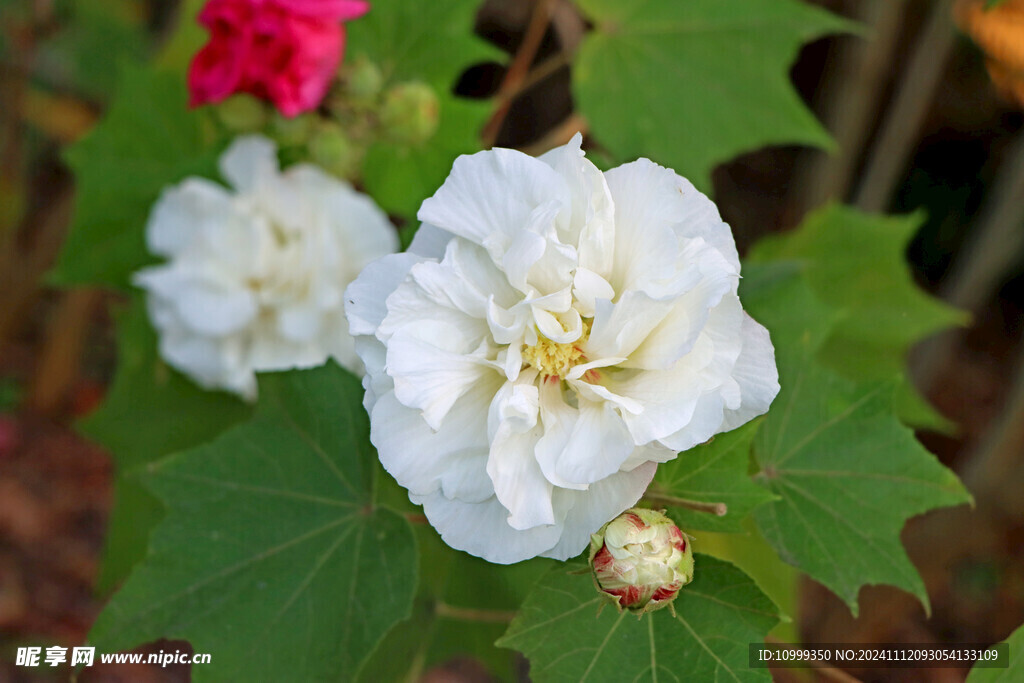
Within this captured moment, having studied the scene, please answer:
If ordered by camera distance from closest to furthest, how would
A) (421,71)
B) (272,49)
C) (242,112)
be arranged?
(272,49), (242,112), (421,71)

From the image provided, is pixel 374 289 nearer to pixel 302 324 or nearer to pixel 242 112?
pixel 302 324

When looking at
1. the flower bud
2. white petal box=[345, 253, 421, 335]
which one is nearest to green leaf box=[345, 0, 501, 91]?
white petal box=[345, 253, 421, 335]

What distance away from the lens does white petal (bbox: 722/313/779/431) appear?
86 centimetres

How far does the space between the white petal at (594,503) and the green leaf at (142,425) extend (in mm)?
955

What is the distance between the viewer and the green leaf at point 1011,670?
98 centimetres

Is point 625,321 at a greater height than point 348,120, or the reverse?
point 625,321

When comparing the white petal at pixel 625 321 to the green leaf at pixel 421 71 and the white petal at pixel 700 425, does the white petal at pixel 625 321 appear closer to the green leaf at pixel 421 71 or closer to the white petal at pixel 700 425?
the white petal at pixel 700 425

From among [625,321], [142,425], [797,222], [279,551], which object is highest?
[625,321]

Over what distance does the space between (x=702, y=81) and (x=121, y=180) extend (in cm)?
121

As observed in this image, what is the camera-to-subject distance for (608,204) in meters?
0.86

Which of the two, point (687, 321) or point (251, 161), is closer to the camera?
point (687, 321)

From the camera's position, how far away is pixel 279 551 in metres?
1.12

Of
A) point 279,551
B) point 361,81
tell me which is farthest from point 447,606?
point 361,81

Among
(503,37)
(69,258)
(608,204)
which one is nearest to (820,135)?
(608,204)
